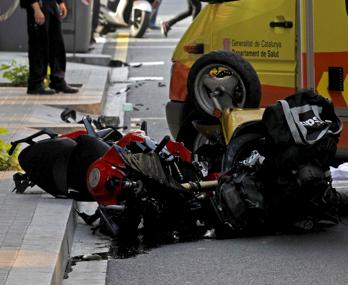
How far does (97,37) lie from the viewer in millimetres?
23312

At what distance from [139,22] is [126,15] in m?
0.59

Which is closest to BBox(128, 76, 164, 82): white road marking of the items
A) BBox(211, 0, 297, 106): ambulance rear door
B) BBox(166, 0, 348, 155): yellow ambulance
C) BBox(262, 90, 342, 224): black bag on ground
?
BBox(166, 0, 348, 155): yellow ambulance

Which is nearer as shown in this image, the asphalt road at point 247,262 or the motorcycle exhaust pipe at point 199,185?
the asphalt road at point 247,262

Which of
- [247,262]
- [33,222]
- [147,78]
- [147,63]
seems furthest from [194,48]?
[147,63]

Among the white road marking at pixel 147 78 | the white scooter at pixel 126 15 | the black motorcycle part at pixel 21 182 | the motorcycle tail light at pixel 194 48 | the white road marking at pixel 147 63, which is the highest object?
the motorcycle tail light at pixel 194 48

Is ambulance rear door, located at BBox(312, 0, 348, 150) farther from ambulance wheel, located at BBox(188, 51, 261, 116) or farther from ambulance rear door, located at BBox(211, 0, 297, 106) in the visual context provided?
ambulance wheel, located at BBox(188, 51, 261, 116)

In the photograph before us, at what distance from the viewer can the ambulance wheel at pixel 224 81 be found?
8.65 meters

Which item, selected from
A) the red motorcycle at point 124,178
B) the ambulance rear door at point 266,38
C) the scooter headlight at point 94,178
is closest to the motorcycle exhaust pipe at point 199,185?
the red motorcycle at point 124,178

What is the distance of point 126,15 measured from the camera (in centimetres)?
2392

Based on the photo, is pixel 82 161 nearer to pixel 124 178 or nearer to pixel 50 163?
pixel 50 163

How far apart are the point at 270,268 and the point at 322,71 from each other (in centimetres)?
213

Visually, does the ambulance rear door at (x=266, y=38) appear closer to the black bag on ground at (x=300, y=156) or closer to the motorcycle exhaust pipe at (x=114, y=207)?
the black bag on ground at (x=300, y=156)

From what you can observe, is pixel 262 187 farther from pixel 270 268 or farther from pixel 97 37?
pixel 97 37

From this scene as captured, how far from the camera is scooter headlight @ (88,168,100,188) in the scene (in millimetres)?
7859
